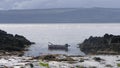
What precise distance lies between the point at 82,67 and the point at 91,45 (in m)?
41.2

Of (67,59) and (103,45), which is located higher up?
(103,45)

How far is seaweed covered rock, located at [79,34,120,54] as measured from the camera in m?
89.8

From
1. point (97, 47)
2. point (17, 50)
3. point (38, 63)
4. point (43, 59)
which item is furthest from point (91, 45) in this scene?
point (38, 63)

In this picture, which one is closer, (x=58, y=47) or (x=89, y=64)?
(x=89, y=64)

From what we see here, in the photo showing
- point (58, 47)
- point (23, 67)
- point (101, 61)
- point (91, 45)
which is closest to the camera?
point (23, 67)

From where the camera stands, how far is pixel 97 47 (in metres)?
96.0

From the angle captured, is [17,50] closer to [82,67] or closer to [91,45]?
[91,45]

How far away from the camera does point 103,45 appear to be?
94.8m

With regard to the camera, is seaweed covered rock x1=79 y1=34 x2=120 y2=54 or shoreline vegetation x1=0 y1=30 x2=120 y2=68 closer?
shoreline vegetation x1=0 y1=30 x2=120 y2=68

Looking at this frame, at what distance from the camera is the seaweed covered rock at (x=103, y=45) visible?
8982cm

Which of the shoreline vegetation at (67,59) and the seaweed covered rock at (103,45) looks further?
the seaweed covered rock at (103,45)

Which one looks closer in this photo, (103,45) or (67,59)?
(67,59)

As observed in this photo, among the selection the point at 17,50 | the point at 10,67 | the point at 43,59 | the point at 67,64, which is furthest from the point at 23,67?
the point at 17,50

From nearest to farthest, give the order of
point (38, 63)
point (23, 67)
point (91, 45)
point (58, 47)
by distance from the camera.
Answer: point (23, 67) < point (38, 63) < point (91, 45) < point (58, 47)
